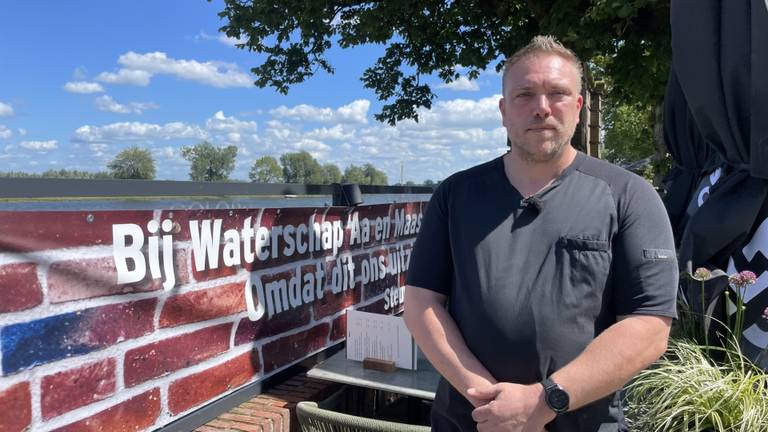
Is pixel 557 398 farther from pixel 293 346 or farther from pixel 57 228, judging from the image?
pixel 293 346

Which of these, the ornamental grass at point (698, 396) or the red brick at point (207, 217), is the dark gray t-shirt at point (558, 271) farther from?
the red brick at point (207, 217)

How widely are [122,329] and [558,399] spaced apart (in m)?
1.57

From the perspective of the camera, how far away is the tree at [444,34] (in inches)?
263

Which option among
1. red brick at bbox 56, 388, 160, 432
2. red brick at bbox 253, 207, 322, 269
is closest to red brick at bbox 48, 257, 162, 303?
red brick at bbox 56, 388, 160, 432

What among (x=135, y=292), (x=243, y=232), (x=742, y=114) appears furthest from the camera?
(x=742, y=114)

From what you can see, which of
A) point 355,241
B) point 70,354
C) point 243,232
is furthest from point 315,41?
point 70,354

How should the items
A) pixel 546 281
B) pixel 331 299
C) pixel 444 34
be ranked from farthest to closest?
pixel 444 34 → pixel 331 299 → pixel 546 281

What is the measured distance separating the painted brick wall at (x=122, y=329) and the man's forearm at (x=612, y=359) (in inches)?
61.5

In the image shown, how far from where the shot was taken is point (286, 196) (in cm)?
327

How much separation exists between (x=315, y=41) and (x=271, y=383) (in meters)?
8.28

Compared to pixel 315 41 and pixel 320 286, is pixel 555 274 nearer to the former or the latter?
pixel 320 286

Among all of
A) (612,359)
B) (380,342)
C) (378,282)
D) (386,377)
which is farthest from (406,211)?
(612,359)

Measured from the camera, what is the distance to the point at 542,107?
179 centimetres

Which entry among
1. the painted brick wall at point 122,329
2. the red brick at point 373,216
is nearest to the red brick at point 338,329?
the painted brick wall at point 122,329
